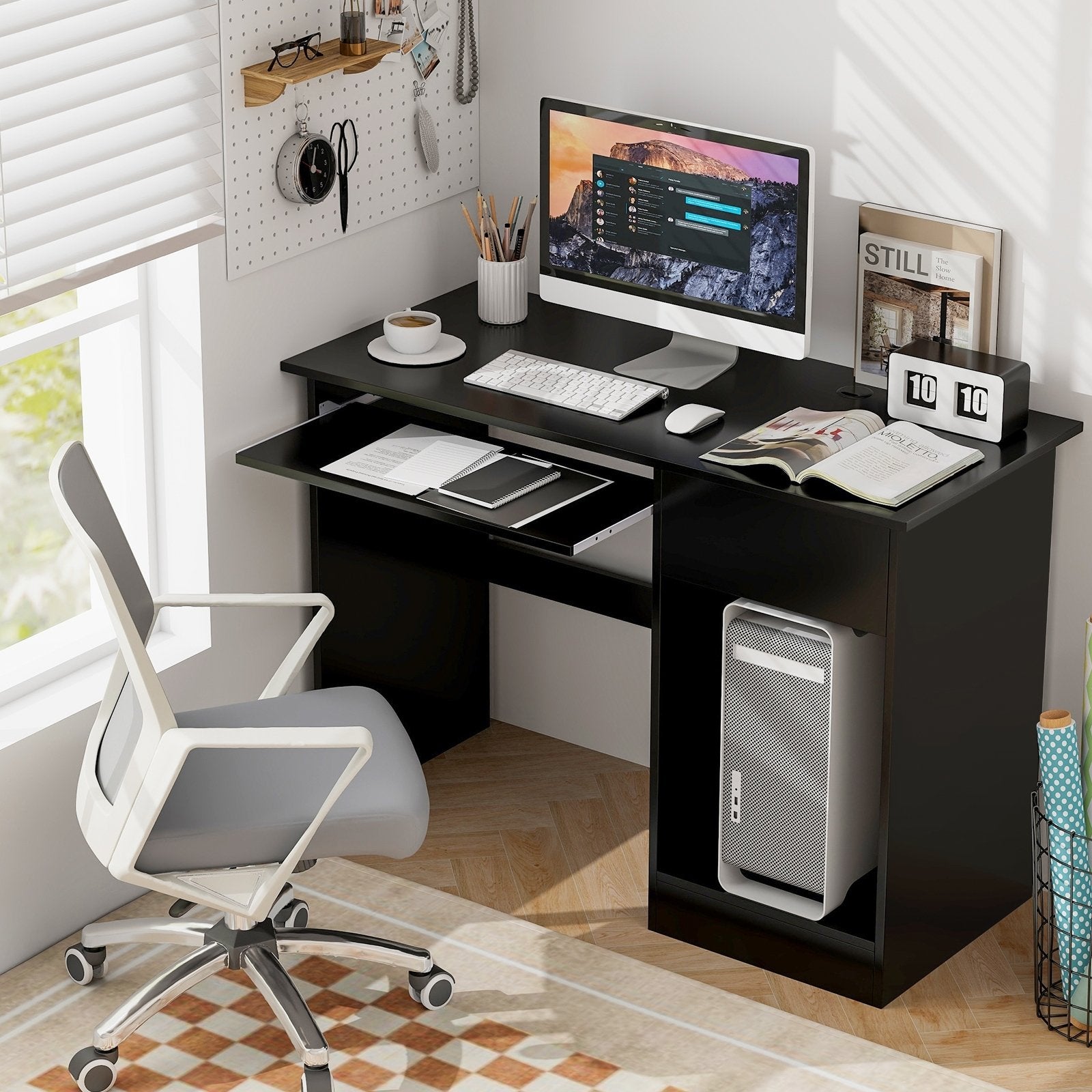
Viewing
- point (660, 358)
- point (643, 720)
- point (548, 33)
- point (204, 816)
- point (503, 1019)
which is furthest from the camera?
point (643, 720)

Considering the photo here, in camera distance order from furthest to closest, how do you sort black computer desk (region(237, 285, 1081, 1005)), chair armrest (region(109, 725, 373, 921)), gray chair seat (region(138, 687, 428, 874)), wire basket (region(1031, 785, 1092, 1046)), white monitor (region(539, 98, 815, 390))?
1. white monitor (region(539, 98, 815, 390))
2. wire basket (region(1031, 785, 1092, 1046))
3. black computer desk (region(237, 285, 1081, 1005))
4. gray chair seat (region(138, 687, 428, 874))
5. chair armrest (region(109, 725, 373, 921))

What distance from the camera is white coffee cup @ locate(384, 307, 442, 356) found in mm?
3570

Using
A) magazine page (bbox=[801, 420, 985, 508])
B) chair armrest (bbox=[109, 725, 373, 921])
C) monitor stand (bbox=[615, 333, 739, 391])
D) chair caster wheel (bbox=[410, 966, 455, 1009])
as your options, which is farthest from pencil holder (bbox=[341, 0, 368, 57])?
chair caster wheel (bbox=[410, 966, 455, 1009])

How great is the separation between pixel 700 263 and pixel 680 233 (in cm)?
6

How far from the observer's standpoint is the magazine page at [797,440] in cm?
305

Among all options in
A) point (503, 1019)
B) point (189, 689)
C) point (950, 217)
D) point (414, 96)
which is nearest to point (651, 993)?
point (503, 1019)

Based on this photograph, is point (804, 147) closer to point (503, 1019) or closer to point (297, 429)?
A: point (297, 429)

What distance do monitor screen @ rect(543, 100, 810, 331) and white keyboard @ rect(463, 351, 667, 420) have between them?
193mm

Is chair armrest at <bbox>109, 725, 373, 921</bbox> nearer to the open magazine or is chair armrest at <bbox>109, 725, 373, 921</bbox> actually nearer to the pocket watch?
the open magazine

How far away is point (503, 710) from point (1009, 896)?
1.24m

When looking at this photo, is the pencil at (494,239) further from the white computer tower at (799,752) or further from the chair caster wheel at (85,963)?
the chair caster wheel at (85,963)

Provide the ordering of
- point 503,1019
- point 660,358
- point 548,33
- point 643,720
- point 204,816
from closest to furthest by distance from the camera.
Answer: point 204,816
point 503,1019
point 660,358
point 548,33
point 643,720

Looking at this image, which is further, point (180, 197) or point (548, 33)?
point (548, 33)

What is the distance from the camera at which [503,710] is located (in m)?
4.27
